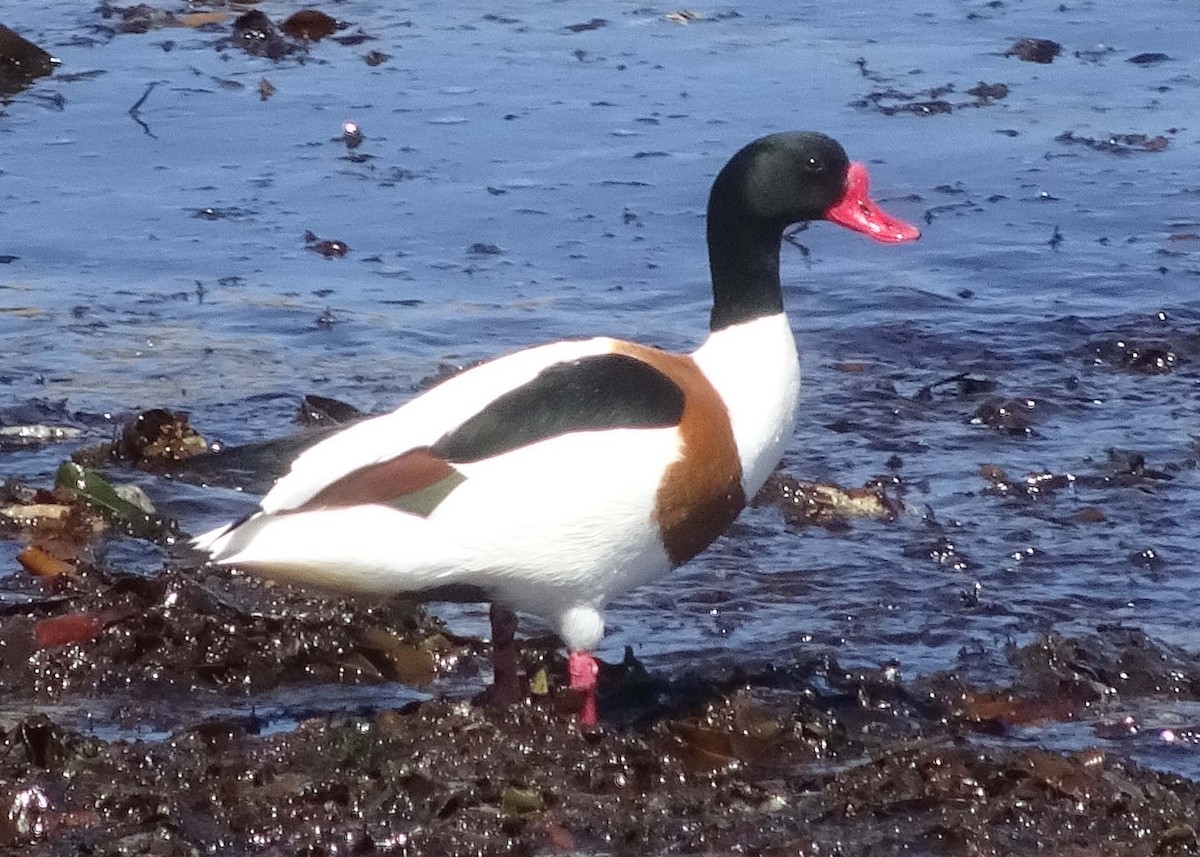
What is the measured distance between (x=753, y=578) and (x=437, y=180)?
4795 mm

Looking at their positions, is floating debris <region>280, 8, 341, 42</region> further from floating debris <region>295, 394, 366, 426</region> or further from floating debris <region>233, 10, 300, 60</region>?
floating debris <region>295, 394, 366, 426</region>

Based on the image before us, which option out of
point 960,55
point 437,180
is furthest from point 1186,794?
point 960,55

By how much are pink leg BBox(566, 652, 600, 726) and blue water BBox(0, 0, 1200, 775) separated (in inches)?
21.7

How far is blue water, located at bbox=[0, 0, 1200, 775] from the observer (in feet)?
23.7

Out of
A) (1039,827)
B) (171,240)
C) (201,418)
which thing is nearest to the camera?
(1039,827)

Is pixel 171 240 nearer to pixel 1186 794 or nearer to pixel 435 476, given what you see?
pixel 435 476

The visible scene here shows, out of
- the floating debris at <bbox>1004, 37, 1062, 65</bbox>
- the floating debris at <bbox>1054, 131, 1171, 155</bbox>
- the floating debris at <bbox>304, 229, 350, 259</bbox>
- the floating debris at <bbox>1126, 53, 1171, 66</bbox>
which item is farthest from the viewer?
the floating debris at <bbox>1004, 37, 1062, 65</bbox>

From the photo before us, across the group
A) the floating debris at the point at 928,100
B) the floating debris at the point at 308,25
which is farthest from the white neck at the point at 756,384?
the floating debris at the point at 308,25

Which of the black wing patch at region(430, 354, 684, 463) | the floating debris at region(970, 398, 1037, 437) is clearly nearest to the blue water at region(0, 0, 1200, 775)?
the floating debris at region(970, 398, 1037, 437)

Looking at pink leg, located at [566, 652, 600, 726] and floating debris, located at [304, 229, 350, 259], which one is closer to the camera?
pink leg, located at [566, 652, 600, 726]

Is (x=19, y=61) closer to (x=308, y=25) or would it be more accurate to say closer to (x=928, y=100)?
(x=308, y=25)

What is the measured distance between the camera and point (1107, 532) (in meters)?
7.43

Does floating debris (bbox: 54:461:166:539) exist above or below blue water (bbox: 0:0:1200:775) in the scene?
above

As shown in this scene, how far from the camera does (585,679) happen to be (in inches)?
237
